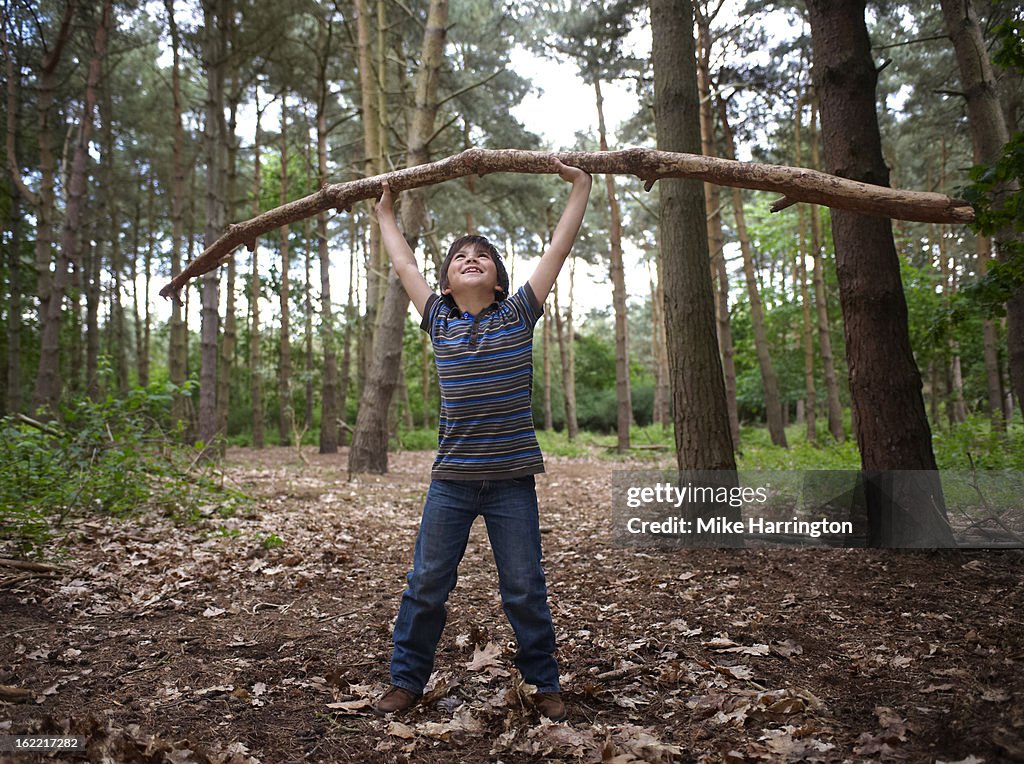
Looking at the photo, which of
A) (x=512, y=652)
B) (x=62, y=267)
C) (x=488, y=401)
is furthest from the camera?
(x=62, y=267)

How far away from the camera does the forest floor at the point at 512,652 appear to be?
8.91ft

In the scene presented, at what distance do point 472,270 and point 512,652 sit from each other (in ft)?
7.01

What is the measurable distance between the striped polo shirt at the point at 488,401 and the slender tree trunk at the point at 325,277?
12185 mm

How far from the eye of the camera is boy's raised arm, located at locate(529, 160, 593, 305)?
10.5 feet

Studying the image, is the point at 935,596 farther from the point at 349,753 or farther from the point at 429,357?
the point at 429,357

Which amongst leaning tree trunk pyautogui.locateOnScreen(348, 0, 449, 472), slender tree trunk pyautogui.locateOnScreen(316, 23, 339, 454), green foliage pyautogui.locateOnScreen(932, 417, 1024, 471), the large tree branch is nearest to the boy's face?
the large tree branch

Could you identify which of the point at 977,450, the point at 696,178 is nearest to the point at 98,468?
the point at 696,178

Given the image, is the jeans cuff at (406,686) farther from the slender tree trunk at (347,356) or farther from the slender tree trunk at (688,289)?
the slender tree trunk at (347,356)

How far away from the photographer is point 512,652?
3.86 metres

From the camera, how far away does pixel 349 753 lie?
2.75 metres

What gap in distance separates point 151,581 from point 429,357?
1052 inches

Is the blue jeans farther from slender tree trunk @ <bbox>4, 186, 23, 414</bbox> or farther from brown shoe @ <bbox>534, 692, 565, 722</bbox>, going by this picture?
slender tree trunk @ <bbox>4, 186, 23, 414</bbox>

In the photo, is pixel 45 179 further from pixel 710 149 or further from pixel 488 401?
A: pixel 710 149

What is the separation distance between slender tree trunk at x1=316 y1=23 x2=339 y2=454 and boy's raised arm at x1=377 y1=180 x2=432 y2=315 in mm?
11442
